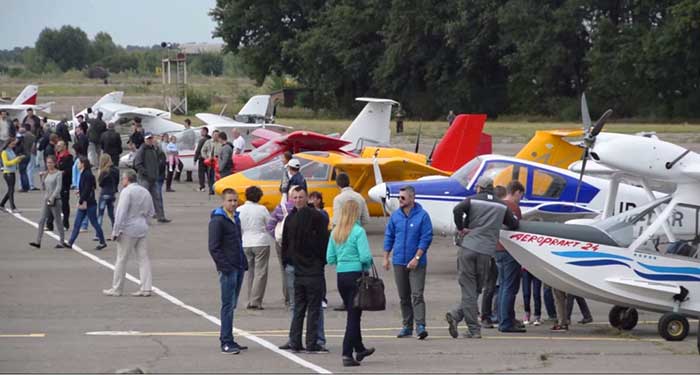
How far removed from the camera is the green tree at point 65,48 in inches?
→ 5522

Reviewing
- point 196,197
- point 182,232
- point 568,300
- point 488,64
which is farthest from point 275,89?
point 568,300

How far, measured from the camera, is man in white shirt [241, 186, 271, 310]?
13.2 m

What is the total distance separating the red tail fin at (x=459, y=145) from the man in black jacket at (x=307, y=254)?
12155 mm

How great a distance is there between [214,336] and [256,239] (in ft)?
5.80

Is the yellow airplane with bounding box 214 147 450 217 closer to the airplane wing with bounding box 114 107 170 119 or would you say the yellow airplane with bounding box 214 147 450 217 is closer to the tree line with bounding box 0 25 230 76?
the airplane wing with bounding box 114 107 170 119

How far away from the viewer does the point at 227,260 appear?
1102 cm

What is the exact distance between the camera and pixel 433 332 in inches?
485

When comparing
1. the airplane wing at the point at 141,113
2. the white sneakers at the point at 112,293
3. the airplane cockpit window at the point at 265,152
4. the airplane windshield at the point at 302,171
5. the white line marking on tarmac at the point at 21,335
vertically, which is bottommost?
the white sneakers at the point at 112,293

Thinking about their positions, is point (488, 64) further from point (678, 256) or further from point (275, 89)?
point (678, 256)

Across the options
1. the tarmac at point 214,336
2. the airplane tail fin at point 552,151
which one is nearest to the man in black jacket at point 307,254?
the tarmac at point 214,336

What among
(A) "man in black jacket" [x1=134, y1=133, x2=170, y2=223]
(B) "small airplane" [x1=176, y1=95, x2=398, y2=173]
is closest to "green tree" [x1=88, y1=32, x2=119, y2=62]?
(B) "small airplane" [x1=176, y1=95, x2=398, y2=173]

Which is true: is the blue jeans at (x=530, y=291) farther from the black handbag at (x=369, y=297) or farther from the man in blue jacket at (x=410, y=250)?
the black handbag at (x=369, y=297)

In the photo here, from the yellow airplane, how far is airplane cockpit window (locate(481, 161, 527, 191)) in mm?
3341

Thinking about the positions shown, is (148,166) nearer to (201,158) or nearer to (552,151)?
(201,158)
